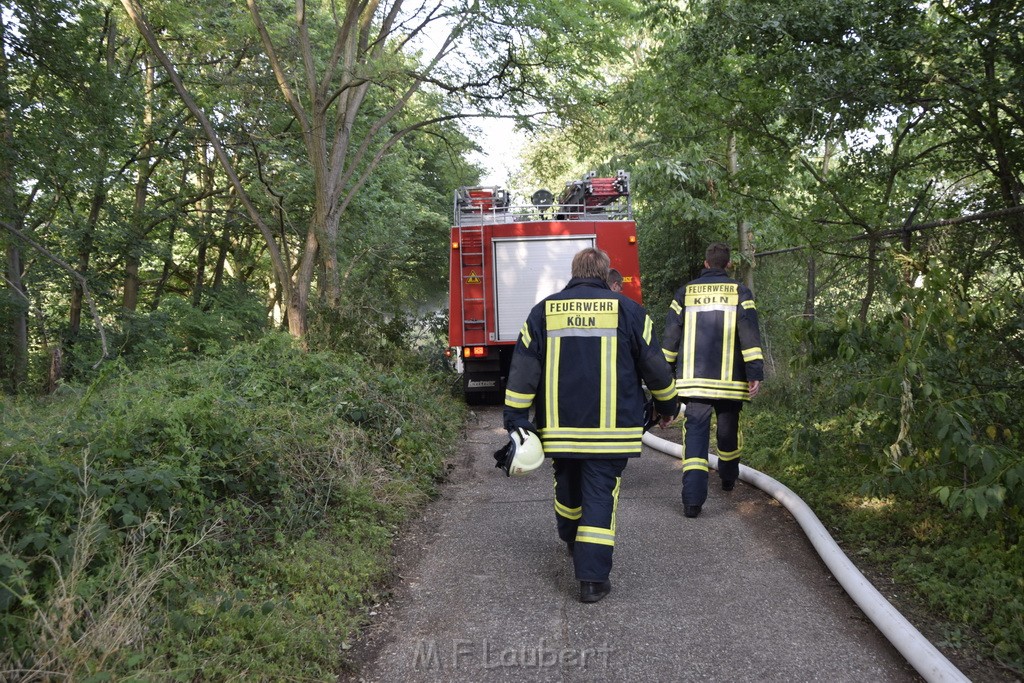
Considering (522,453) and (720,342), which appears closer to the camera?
(522,453)

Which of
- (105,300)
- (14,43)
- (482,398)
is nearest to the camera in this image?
(14,43)

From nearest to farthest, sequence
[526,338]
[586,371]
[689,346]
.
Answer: [586,371] < [526,338] < [689,346]

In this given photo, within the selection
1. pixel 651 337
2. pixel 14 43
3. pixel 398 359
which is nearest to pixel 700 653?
pixel 651 337

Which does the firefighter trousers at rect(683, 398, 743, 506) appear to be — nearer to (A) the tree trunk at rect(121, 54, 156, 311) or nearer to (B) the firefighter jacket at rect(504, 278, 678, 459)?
(B) the firefighter jacket at rect(504, 278, 678, 459)

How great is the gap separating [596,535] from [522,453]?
1.87 ft

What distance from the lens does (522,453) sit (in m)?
4.42

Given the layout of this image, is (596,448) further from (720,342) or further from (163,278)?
(163,278)

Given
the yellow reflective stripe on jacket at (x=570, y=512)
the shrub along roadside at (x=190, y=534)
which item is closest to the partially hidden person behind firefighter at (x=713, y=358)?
the yellow reflective stripe on jacket at (x=570, y=512)

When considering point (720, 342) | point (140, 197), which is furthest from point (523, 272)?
point (140, 197)

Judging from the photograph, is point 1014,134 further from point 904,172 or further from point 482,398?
point 482,398

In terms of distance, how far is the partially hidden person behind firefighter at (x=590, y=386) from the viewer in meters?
4.44

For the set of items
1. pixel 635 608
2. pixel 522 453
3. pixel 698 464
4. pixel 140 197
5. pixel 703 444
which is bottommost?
pixel 635 608

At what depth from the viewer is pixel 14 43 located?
9.80m

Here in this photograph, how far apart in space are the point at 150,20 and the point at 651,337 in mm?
12368
